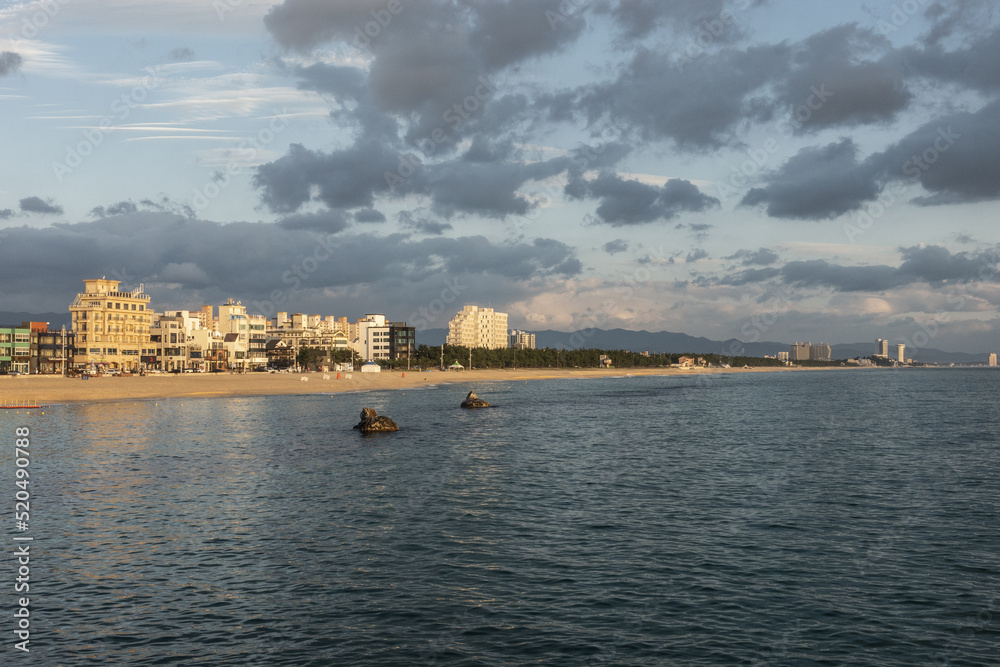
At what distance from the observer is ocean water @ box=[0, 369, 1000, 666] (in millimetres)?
18312

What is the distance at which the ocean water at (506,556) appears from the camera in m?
18.3

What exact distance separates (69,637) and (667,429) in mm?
65037

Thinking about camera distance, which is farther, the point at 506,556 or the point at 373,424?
the point at 373,424

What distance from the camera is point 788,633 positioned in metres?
18.9

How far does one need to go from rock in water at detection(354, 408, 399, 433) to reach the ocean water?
454 inches

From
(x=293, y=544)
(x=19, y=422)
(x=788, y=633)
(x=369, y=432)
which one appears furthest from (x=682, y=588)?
(x=19, y=422)

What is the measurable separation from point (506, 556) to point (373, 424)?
4402cm

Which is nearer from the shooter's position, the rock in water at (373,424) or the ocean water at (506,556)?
the ocean water at (506,556)

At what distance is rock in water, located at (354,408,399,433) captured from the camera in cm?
6769

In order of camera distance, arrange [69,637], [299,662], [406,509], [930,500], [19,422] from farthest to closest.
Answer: [19,422] → [930,500] → [406,509] → [69,637] → [299,662]

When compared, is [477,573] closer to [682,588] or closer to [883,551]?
[682,588]

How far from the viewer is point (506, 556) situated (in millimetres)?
26156

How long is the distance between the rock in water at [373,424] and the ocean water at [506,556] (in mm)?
11532

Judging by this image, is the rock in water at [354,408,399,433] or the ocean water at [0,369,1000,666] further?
the rock in water at [354,408,399,433]
